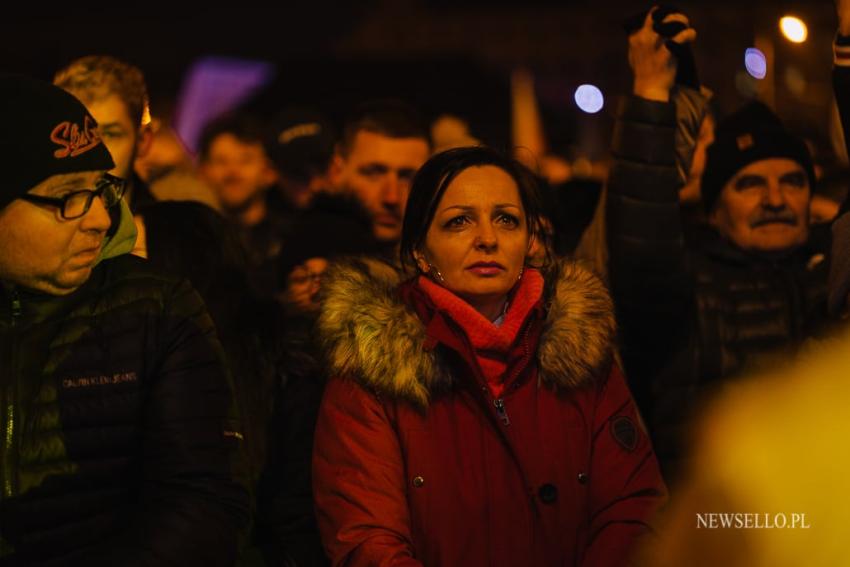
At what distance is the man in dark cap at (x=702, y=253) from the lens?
4.45 meters

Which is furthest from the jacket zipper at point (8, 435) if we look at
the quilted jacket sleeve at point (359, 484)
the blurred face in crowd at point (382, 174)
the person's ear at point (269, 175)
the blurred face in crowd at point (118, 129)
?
the person's ear at point (269, 175)

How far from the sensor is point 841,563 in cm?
172

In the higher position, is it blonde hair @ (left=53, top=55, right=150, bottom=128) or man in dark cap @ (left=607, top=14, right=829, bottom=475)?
blonde hair @ (left=53, top=55, right=150, bottom=128)

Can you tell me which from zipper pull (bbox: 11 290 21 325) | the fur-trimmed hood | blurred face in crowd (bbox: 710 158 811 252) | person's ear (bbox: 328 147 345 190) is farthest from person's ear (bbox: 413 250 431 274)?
person's ear (bbox: 328 147 345 190)

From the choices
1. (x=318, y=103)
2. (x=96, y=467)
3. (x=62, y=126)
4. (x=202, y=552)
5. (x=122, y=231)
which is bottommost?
(x=202, y=552)

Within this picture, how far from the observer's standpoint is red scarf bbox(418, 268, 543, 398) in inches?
143

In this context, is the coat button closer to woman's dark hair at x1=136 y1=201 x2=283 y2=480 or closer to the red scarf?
the red scarf

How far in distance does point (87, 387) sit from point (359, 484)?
0.78m

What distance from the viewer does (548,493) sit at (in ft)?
11.5

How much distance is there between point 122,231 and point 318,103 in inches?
703

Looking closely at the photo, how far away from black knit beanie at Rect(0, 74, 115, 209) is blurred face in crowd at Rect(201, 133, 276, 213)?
571 cm

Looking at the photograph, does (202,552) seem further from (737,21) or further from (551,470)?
(737,21)

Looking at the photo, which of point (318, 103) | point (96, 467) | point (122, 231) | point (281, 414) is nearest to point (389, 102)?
point (281, 414)

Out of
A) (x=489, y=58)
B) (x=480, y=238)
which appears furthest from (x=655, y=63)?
(x=489, y=58)
